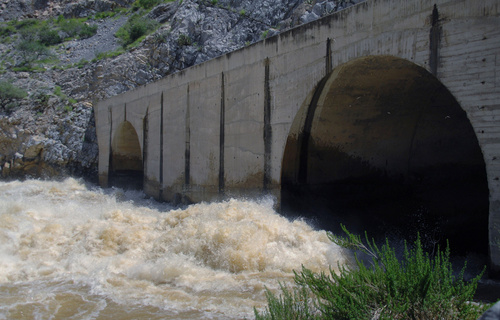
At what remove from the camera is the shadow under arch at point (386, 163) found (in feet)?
27.2

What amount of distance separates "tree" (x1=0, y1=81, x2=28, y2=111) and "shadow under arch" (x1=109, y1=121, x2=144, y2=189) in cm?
566

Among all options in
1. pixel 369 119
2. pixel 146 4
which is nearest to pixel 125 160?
pixel 369 119

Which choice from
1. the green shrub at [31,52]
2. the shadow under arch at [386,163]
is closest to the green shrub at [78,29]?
the green shrub at [31,52]

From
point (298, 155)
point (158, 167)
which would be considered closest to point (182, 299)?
point (298, 155)

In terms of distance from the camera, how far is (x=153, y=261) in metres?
6.92

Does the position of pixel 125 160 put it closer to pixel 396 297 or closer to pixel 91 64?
pixel 91 64

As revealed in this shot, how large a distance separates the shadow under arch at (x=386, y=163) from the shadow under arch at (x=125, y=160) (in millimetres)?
10623

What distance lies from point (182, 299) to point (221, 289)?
542 millimetres

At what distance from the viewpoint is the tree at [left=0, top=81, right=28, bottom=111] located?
19516 millimetres

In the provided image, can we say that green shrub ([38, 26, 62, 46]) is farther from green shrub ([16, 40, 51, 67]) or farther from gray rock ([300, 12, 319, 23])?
gray rock ([300, 12, 319, 23])

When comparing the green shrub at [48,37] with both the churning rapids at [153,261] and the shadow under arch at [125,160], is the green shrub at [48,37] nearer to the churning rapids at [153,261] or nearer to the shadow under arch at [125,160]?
the shadow under arch at [125,160]

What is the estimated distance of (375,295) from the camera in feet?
10.1

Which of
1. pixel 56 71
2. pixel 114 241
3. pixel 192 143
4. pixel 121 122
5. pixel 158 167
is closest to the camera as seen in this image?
pixel 114 241

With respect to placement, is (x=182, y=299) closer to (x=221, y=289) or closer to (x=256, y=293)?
(x=221, y=289)
